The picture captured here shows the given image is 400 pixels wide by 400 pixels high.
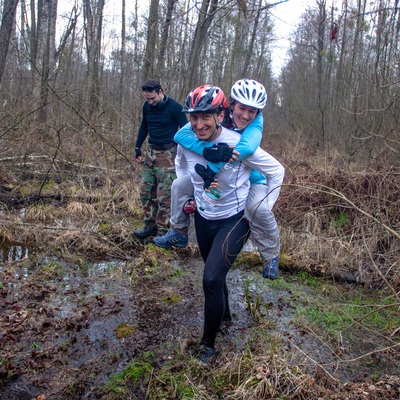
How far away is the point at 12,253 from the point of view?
18.6ft

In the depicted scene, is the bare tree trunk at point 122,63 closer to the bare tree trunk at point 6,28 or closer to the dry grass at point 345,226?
the bare tree trunk at point 6,28

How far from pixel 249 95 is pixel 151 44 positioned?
6.86 metres

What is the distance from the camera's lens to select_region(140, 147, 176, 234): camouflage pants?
5.89 metres

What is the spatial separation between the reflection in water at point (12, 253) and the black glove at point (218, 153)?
3.62 meters

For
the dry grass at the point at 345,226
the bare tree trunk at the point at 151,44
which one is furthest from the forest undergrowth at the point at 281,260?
the bare tree trunk at the point at 151,44

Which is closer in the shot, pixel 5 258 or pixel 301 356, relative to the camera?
pixel 301 356

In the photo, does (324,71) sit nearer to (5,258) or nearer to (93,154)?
(93,154)

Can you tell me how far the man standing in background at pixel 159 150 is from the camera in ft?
18.7

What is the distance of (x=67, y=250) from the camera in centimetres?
575

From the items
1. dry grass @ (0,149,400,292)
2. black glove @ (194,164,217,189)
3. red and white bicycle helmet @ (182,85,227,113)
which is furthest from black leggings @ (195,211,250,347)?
dry grass @ (0,149,400,292)

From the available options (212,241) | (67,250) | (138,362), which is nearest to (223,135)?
(212,241)

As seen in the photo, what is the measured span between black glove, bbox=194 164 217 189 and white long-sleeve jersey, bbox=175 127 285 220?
6 centimetres

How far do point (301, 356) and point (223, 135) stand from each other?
2.04m

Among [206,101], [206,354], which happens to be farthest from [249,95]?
[206,354]
